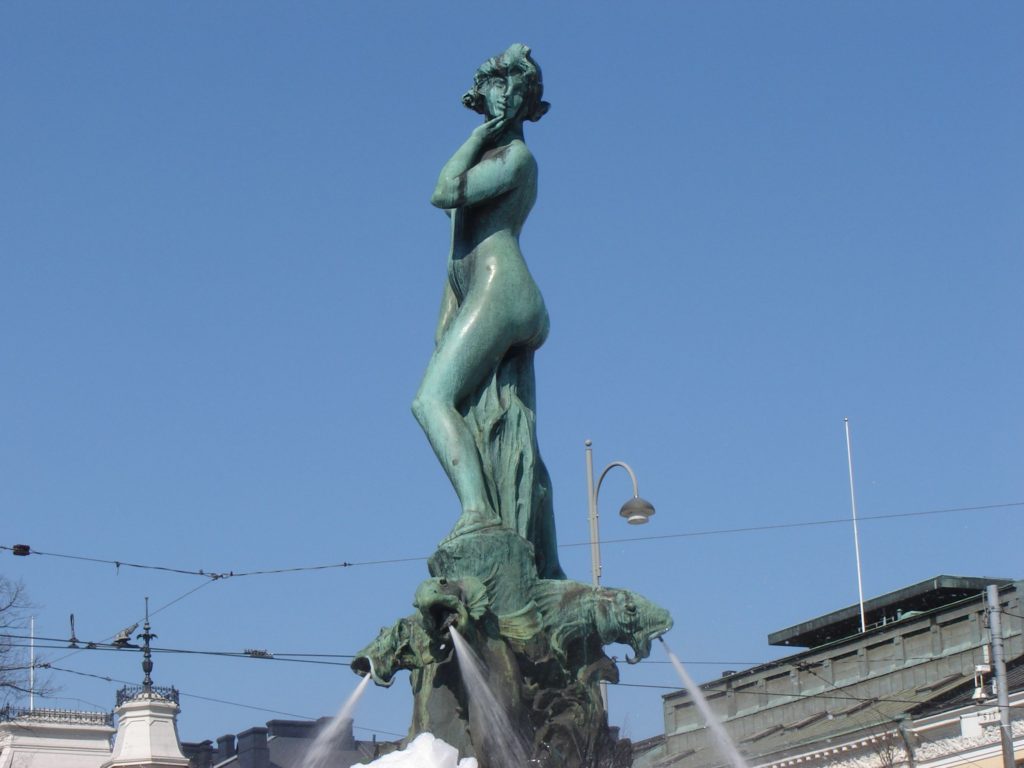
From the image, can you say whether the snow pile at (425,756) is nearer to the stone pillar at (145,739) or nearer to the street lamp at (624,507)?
the street lamp at (624,507)

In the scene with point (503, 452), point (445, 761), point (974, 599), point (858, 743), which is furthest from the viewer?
point (974, 599)

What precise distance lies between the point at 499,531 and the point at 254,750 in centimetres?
3811

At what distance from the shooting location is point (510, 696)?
10977 millimetres

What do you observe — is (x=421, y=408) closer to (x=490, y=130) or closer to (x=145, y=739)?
(x=490, y=130)

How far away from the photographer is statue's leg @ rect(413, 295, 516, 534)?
11.9 metres

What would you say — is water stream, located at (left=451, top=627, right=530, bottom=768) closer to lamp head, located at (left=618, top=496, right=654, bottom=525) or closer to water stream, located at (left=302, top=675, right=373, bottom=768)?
water stream, located at (left=302, top=675, right=373, bottom=768)

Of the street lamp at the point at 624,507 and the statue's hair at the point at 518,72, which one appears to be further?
the street lamp at the point at 624,507

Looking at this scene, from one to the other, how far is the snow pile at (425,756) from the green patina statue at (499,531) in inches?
13.7

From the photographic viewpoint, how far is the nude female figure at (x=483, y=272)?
12.0m

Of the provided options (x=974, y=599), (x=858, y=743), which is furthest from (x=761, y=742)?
(x=974, y=599)

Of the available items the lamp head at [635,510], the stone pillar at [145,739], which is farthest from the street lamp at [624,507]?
the stone pillar at [145,739]

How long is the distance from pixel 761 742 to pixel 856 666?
2.99 metres

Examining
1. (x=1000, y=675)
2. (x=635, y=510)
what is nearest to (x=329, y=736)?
(x=635, y=510)

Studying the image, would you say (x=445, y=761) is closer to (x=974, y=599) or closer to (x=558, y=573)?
(x=558, y=573)
